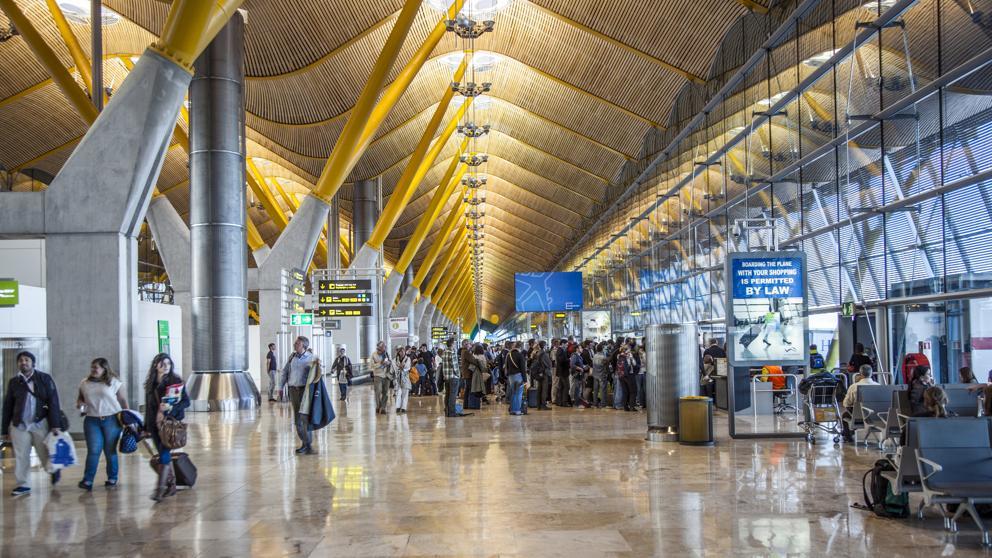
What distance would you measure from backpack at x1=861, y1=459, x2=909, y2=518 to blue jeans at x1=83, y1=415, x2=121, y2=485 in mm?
7463

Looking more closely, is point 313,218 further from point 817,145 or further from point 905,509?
point 905,509

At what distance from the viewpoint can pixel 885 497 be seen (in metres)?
7.71

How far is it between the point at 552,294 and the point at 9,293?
99.2 ft

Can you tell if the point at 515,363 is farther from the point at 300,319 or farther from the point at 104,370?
the point at 300,319

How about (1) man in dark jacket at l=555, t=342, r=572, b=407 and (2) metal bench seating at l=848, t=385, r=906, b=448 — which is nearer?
(2) metal bench seating at l=848, t=385, r=906, b=448

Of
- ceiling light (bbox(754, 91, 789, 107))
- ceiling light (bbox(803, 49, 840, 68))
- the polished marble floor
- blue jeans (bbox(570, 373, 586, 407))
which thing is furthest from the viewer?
blue jeans (bbox(570, 373, 586, 407))

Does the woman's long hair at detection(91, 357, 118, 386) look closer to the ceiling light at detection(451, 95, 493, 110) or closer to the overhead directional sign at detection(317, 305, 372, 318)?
the overhead directional sign at detection(317, 305, 372, 318)

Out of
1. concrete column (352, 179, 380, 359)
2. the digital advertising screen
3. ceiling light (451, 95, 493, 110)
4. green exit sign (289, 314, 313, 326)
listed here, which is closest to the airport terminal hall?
green exit sign (289, 314, 313, 326)

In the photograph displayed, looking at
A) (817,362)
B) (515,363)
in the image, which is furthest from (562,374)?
(817,362)

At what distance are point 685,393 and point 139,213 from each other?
898cm

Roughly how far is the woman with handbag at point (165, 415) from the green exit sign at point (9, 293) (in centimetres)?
538

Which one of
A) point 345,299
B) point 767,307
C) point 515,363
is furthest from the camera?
point 345,299

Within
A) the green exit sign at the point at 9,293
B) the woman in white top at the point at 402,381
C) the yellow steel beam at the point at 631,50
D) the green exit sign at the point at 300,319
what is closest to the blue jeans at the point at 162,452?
the green exit sign at the point at 9,293

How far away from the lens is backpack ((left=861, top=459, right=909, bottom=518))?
25.1ft
